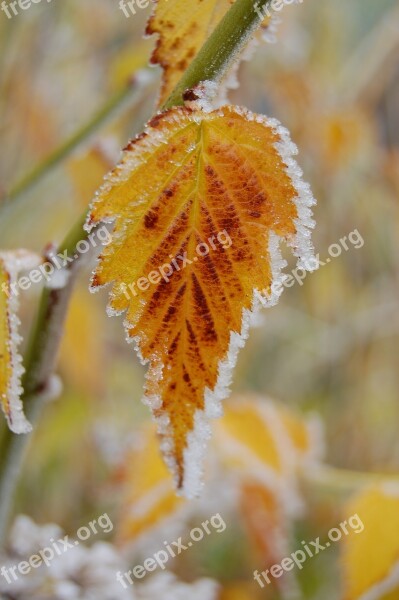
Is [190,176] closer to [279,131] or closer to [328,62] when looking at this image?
[279,131]

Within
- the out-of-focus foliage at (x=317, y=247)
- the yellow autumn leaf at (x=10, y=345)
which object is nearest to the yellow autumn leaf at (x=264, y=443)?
the out-of-focus foliage at (x=317, y=247)

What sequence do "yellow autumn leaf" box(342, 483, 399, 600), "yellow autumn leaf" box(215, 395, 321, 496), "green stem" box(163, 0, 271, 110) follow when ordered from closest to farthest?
"green stem" box(163, 0, 271, 110)
"yellow autumn leaf" box(342, 483, 399, 600)
"yellow autumn leaf" box(215, 395, 321, 496)

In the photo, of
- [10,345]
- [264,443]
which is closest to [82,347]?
[264,443]

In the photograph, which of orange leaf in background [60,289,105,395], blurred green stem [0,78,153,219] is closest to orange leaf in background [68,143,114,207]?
blurred green stem [0,78,153,219]

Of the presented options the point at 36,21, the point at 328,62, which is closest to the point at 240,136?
the point at 36,21

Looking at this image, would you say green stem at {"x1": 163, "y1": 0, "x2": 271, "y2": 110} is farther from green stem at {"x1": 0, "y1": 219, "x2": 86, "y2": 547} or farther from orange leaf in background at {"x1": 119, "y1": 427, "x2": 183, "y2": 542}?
orange leaf in background at {"x1": 119, "y1": 427, "x2": 183, "y2": 542}
